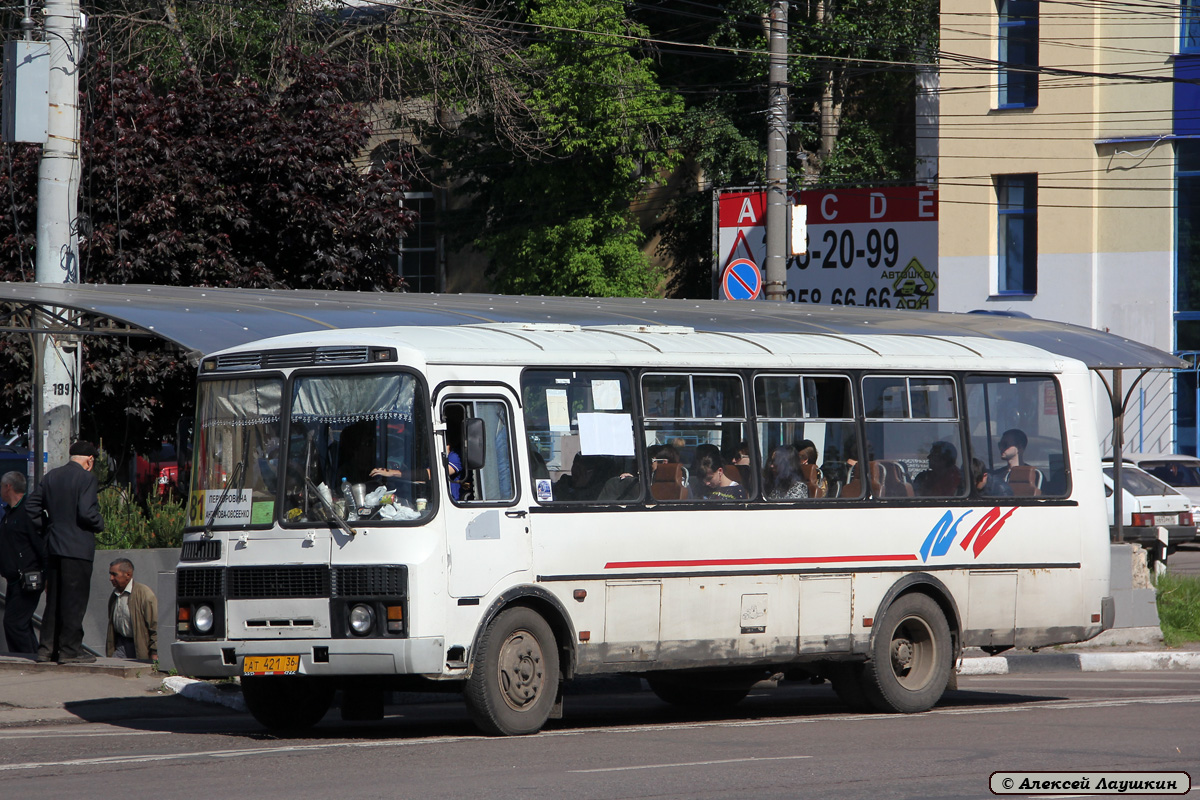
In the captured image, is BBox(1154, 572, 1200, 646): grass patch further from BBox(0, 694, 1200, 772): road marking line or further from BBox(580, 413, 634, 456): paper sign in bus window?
BBox(580, 413, 634, 456): paper sign in bus window

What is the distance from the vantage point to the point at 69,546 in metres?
13.7

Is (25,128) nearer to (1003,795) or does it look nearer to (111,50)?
(111,50)

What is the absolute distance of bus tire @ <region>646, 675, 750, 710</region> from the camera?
43.0ft

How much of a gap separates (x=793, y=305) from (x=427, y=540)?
11.2m

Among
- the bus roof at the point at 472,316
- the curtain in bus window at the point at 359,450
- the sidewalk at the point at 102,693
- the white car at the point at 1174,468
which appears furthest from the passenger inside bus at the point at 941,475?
the white car at the point at 1174,468

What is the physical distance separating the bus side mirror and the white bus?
1cm

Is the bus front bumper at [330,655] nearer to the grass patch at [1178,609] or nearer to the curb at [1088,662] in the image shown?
the curb at [1088,662]

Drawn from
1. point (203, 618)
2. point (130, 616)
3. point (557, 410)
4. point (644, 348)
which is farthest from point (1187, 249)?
point (203, 618)

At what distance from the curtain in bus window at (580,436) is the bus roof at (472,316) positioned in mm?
1626

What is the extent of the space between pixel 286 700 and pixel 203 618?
94cm

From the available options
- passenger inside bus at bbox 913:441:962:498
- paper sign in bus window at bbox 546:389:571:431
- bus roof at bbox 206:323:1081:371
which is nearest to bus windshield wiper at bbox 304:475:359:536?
bus roof at bbox 206:323:1081:371

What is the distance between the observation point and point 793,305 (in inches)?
808

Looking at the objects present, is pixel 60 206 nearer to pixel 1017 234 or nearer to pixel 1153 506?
pixel 1153 506

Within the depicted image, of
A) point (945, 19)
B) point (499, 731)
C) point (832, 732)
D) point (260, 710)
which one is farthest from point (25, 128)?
point (945, 19)
